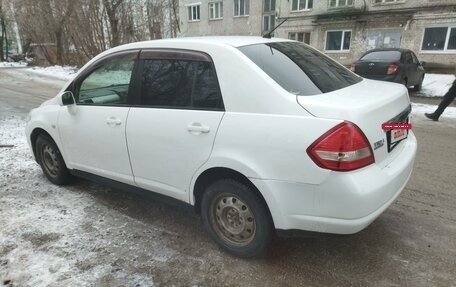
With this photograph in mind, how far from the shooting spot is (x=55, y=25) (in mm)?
26016

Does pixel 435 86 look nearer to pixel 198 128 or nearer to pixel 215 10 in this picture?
pixel 198 128

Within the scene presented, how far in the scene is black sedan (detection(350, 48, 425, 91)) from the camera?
11.3 metres

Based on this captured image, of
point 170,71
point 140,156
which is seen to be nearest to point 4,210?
point 140,156

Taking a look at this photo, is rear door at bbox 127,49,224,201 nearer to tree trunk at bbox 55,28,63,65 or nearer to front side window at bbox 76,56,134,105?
front side window at bbox 76,56,134,105

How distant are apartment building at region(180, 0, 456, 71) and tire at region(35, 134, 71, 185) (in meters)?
20.9

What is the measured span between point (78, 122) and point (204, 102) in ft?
5.54

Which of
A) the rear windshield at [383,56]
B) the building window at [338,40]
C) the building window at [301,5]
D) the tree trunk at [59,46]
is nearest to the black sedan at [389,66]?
the rear windshield at [383,56]

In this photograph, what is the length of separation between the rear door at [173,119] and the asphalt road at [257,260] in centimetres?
46

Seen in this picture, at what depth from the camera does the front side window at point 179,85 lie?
9.16 feet

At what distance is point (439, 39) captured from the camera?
65.4 feet

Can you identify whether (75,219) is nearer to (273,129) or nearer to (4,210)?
(4,210)

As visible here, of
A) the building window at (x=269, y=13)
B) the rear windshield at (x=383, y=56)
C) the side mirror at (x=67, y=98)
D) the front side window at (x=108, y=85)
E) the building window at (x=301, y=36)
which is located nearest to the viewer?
the front side window at (x=108, y=85)

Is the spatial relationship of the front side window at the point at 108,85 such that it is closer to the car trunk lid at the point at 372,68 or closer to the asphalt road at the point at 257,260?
the asphalt road at the point at 257,260

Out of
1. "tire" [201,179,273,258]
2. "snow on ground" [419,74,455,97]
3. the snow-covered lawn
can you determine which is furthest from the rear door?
"snow on ground" [419,74,455,97]
